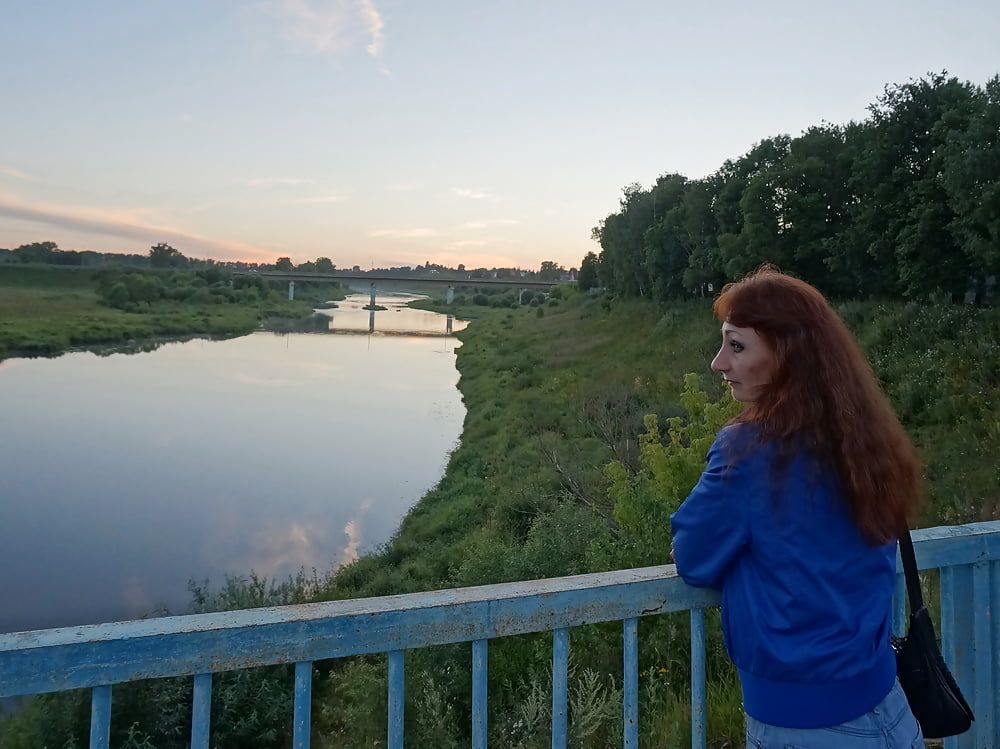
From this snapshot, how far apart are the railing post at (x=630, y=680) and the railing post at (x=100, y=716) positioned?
1.23 metres

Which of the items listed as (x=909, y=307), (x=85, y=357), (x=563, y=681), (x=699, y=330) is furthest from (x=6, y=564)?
(x=85, y=357)

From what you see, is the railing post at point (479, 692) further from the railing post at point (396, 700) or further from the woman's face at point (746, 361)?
the woman's face at point (746, 361)

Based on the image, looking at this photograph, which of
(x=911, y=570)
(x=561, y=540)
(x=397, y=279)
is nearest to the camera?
(x=911, y=570)

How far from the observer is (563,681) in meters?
1.96

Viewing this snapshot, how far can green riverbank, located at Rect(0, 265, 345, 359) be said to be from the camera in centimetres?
4372

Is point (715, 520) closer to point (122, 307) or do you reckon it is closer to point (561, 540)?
point (561, 540)

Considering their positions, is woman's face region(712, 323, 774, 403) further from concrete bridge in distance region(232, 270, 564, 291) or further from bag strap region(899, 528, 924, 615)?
concrete bridge in distance region(232, 270, 564, 291)

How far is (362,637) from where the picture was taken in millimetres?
1755

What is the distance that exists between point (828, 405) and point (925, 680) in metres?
0.80

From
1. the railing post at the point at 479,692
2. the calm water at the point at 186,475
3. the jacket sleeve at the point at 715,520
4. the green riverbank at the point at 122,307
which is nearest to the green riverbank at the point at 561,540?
the calm water at the point at 186,475

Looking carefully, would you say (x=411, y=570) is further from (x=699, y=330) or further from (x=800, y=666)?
(x=699, y=330)

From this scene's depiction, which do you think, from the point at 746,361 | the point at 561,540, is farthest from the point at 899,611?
the point at 561,540

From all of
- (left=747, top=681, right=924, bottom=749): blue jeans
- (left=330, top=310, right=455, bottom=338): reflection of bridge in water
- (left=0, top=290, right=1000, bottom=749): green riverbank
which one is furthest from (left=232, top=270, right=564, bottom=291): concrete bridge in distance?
(left=747, top=681, right=924, bottom=749): blue jeans

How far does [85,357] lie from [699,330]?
1204 inches
